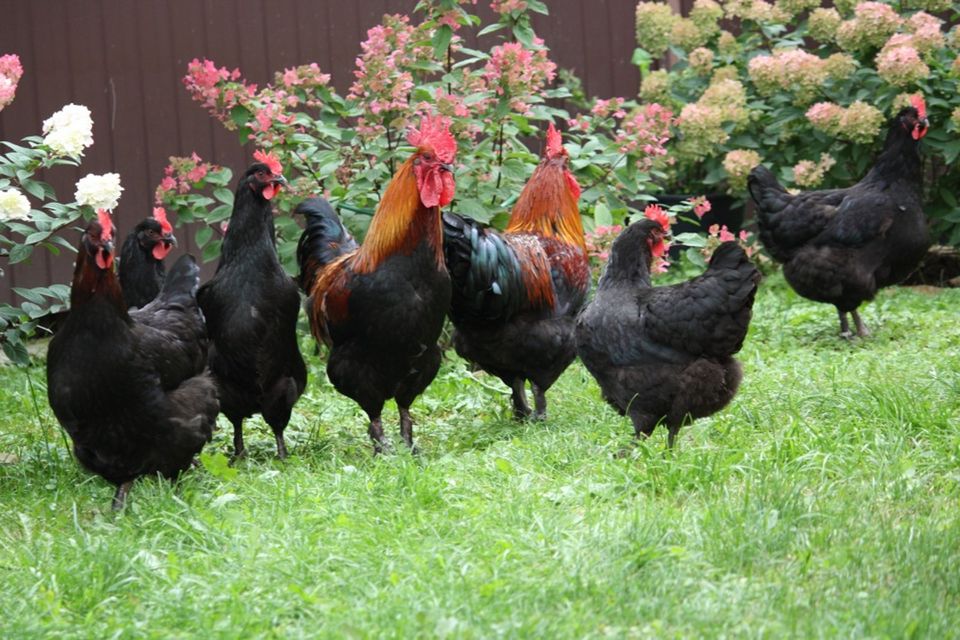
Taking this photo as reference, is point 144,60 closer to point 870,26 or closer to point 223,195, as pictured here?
point 223,195

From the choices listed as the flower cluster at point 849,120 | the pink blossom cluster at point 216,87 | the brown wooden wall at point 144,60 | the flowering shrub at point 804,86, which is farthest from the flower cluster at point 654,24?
the pink blossom cluster at point 216,87

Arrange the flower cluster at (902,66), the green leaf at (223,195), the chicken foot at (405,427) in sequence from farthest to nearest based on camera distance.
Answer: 1. the flower cluster at (902,66)
2. the green leaf at (223,195)
3. the chicken foot at (405,427)

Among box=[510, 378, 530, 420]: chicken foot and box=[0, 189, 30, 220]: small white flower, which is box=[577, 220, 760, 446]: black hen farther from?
box=[0, 189, 30, 220]: small white flower

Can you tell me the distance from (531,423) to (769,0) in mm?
6869

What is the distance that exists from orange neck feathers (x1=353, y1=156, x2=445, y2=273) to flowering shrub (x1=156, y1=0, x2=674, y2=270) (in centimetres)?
151

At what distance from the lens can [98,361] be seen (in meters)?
4.73

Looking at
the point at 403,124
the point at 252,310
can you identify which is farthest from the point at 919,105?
the point at 252,310

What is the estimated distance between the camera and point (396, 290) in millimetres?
5512

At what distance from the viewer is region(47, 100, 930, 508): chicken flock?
4.85 meters

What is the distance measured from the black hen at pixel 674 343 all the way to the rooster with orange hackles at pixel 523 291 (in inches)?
31.9

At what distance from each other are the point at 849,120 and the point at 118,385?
651 centimetres

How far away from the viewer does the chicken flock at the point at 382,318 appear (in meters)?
4.85

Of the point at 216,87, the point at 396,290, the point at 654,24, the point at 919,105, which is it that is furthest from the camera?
the point at 654,24

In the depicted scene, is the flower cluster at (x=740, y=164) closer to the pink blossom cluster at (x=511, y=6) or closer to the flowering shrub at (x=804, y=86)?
the flowering shrub at (x=804, y=86)
